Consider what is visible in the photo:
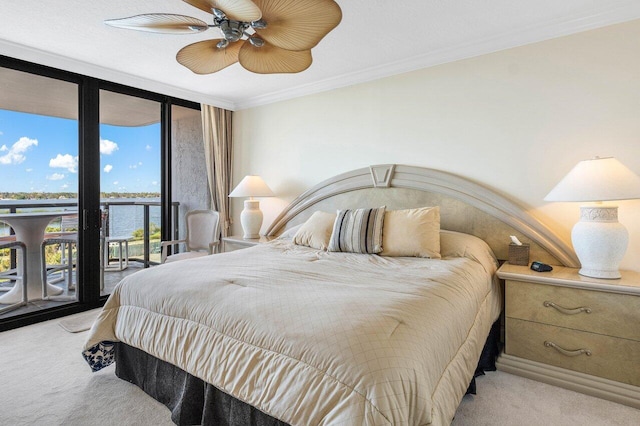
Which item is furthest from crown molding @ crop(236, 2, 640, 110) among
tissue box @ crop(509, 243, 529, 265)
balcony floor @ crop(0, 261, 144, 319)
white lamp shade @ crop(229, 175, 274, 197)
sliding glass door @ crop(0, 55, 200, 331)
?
balcony floor @ crop(0, 261, 144, 319)

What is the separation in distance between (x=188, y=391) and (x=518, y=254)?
2.39m

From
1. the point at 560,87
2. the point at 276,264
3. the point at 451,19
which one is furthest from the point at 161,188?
the point at 560,87

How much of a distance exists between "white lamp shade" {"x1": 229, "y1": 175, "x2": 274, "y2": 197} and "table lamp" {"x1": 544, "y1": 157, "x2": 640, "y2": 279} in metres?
2.92

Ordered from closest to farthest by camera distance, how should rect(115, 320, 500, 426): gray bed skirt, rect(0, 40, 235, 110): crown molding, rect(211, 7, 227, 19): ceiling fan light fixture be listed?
rect(115, 320, 500, 426): gray bed skirt < rect(211, 7, 227, 19): ceiling fan light fixture < rect(0, 40, 235, 110): crown molding

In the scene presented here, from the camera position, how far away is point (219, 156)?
4641mm

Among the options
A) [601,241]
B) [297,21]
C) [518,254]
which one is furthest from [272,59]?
[601,241]

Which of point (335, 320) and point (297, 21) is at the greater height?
point (297, 21)

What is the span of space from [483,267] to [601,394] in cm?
94

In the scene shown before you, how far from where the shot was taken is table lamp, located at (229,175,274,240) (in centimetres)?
Result: 407

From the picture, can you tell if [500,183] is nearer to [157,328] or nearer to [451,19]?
[451,19]

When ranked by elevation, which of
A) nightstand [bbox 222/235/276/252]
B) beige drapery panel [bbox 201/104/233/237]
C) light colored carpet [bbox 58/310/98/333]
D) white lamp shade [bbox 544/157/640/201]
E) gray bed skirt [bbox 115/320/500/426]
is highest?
beige drapery panel [bbox 201/104/233/237]

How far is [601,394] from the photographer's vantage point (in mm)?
2035

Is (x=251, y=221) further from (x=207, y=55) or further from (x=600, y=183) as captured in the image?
(x=600, y=183)

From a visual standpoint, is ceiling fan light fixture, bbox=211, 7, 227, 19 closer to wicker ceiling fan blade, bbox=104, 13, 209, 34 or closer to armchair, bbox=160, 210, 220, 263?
wicker ceiling fan blade, bbox=104, 13, 209, 34
